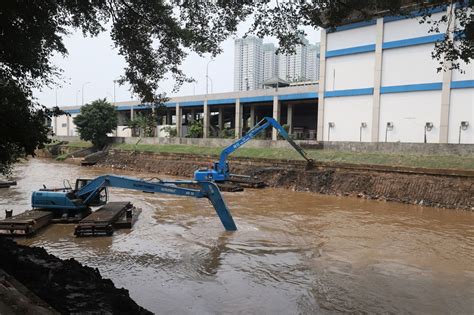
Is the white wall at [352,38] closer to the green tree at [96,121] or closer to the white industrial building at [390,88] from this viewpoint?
the white industrial building at [390,88]

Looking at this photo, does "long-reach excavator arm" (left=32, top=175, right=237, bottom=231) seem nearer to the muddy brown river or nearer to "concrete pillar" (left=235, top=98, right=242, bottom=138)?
the muddy brown river

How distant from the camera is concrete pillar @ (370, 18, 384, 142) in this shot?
29.8m

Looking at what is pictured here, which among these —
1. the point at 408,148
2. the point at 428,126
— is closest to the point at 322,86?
the point at 428,126

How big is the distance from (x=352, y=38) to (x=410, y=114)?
7962mm

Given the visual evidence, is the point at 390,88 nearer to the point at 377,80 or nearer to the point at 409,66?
the point at 377,80

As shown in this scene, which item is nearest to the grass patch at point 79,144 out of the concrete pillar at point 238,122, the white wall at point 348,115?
the concrete pillar at point 238,122

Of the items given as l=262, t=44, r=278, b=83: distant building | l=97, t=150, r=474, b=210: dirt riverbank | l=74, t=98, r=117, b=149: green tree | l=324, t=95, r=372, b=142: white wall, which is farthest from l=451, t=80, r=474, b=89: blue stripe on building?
l=74, t=98, r=117, b=149: green tree

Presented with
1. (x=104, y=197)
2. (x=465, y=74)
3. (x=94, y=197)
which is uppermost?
(x=465, y=74)

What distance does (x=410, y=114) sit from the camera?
28.7m

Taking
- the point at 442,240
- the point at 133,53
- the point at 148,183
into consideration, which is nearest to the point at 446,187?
the point at 442,240

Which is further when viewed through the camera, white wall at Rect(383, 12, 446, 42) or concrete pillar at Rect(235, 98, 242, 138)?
concrete pillar at Rect(235, 98, 242, 138)

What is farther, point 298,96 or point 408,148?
point 298,96

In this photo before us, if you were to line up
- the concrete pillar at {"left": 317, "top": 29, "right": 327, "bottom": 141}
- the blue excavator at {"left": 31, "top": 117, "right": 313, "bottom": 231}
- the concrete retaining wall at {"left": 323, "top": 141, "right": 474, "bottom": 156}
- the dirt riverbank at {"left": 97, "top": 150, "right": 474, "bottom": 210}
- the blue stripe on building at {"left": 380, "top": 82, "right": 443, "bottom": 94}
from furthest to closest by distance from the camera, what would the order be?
the concrete pillar at {"left": 317, "top": 29, "right": 327, "bottom": 141} < the blue stripe on building at {"left": 380, "top": 82, "right": 443, "bottom": 94} < the concrete retaining wall at {"left": 323, "top": 141, "right": 474, "bottom": 156} < the dirt riverbank at {"left": 97, "top": 150, "right": 474, "bottom": 210} < the blue excavator at {"left": 31, "top": 117, "right": 313, "bottom": 231}

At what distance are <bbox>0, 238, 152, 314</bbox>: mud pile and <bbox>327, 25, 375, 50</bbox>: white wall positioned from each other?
29515 mm
